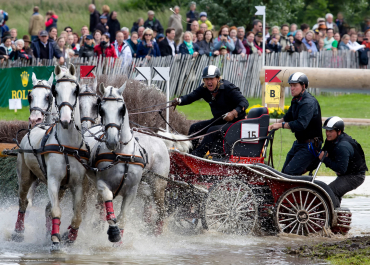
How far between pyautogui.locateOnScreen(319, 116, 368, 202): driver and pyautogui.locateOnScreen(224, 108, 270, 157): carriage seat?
33.3 inches

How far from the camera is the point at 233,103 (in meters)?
9.52

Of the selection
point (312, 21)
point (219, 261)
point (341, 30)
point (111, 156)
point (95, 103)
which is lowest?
point (219, 261)

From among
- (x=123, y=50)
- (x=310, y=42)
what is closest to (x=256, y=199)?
(x=123, y=50)

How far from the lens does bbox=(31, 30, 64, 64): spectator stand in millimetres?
18781

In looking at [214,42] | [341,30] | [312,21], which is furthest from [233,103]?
[312,21]

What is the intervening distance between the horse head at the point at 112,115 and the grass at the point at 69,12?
77.5 ft

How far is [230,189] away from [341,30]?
19.1m

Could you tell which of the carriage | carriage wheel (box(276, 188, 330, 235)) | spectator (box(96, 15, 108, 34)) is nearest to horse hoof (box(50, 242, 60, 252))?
the carriage

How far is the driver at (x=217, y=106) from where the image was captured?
9.29m

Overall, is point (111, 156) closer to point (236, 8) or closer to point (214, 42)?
point (214, 42)

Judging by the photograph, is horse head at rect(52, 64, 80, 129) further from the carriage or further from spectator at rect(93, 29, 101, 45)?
spectator at rect(93, 29, 101, 45)

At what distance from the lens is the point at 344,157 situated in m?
8.70

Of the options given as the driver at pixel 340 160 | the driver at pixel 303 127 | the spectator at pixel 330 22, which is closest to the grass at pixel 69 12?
the spectator at pixel 330 22

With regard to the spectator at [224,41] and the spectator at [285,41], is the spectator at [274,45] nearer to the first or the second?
the spectator at [285,41]
